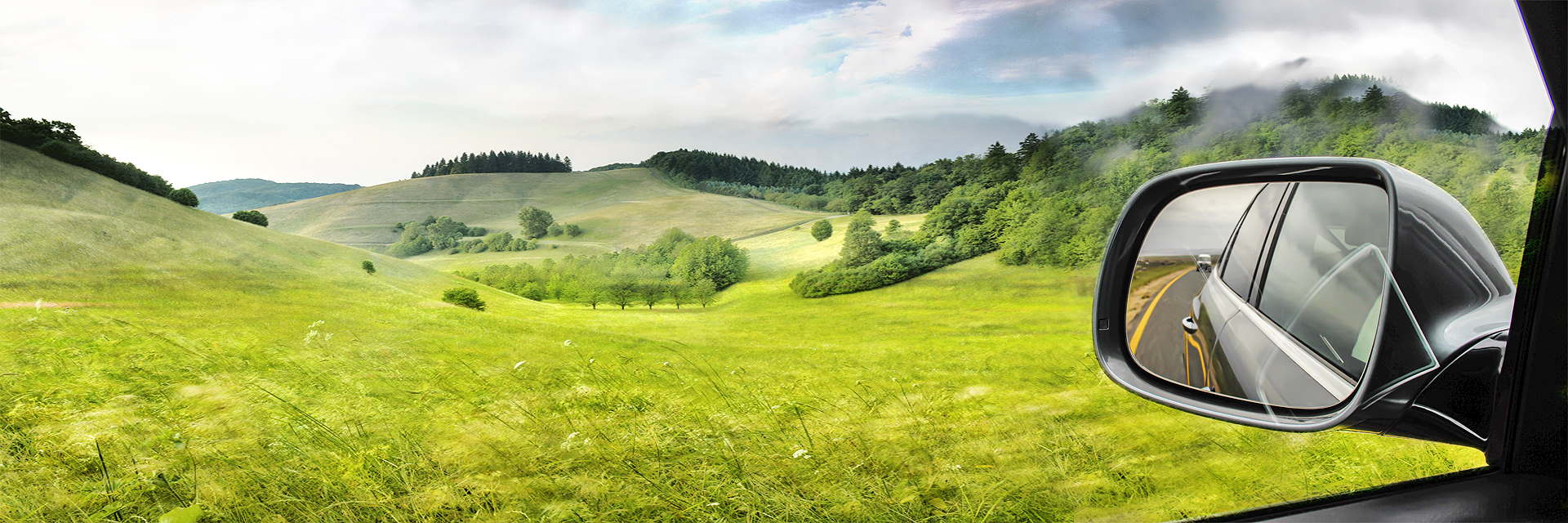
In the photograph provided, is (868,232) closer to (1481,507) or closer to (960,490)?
(960,490)

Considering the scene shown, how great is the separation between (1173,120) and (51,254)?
18010 mm

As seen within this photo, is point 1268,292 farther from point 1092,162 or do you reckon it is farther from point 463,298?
point 1092,162

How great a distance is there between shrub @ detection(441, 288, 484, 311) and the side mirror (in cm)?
1170

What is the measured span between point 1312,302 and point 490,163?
1477 cm

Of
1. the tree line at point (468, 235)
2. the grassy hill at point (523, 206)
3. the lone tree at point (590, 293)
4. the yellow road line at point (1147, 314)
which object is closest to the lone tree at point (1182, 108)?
the grassy hill at point (523, 206)

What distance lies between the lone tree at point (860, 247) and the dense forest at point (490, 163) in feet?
19.8

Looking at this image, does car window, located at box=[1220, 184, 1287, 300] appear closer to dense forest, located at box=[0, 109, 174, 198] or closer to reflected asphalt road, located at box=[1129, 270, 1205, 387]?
reflected asphalt road, located at box=[1129, 270, 1205, 387]

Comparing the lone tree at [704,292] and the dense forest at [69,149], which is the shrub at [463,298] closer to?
the lone tree at [704,292]

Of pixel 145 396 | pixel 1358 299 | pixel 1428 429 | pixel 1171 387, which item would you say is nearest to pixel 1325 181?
pixel 1358 299

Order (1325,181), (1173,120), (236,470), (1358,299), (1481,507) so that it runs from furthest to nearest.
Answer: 1. (1173,120)
2. (236,470)
3. (1325,181)
4. (1358,299)
5. (1481,507)

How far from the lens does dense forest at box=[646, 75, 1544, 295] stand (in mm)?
12047

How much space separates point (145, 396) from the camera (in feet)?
14.0

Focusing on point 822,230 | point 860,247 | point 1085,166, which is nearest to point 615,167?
point 822,230

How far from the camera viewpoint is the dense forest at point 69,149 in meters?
10.9
